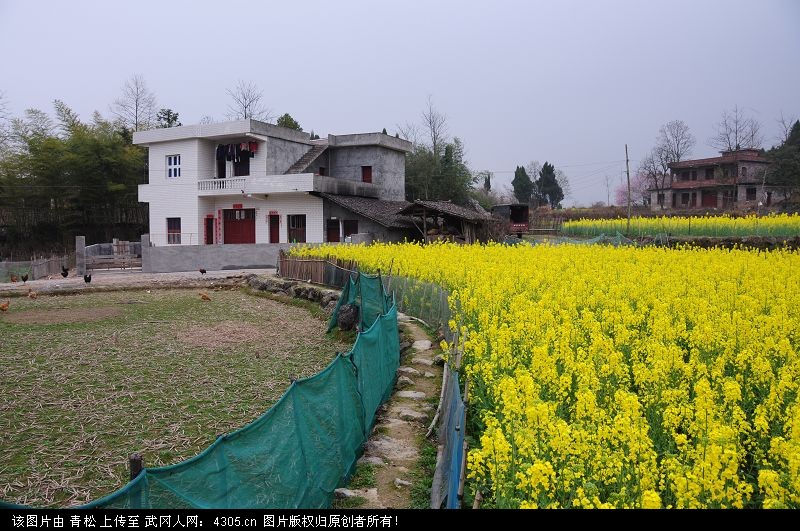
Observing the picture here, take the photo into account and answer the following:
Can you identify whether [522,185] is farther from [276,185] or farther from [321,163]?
[276,185]

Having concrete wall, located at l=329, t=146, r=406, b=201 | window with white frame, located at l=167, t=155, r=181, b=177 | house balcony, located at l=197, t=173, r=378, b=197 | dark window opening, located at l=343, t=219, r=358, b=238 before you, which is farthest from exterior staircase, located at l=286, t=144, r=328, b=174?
window with white frame, located at l=167, t=155, r=181, b=177

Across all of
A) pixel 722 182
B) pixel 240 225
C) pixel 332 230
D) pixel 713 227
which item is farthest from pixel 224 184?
pixel 722 182

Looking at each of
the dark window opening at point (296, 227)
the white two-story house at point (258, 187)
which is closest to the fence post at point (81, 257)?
the white two-story house at point (258, 187)

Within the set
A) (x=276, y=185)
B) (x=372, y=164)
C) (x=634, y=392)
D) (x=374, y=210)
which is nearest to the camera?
(x=634, y=392)

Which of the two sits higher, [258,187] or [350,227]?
[258,187]

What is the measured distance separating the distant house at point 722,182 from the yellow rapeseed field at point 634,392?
180ft

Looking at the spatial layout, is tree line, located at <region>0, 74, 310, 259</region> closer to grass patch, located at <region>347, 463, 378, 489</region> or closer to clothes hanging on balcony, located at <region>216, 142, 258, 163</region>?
clothes hanging on balcony, located at <region>216, 142, 258, 163</region>

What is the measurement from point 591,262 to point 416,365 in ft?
27.8

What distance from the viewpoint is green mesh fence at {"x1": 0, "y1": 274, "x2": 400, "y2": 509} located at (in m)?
3.65

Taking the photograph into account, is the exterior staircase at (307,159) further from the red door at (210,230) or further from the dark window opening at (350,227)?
the red door at (210,230)

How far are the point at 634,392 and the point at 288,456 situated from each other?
420cm

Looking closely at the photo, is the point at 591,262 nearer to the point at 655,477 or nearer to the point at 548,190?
the point at 655,477

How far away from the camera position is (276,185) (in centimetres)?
3681

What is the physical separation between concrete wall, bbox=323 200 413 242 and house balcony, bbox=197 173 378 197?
3.63 ft
